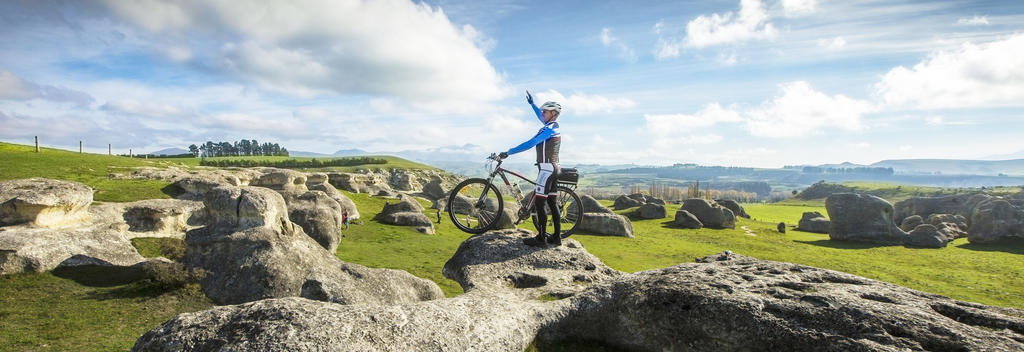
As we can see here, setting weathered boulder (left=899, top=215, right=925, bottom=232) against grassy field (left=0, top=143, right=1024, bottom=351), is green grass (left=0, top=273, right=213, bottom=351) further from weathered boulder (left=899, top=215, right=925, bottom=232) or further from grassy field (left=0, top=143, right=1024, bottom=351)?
weathered boulder (left=899, top=215, right=925, bottom=232)

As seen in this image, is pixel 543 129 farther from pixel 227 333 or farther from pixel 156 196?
pixel 156 196

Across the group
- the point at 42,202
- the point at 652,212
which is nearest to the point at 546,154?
the point at 42,202

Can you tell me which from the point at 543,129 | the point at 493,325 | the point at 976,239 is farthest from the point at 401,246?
the point at 976,239

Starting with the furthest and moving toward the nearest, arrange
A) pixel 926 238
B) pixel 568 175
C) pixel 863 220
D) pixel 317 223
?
pixel 863 220 → pixel 926 238 → pixel 317 223 → pixel 568 175

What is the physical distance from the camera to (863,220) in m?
41.7

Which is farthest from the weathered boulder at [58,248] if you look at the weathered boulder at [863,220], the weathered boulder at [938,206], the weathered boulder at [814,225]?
the weathered boulder at [938,206]

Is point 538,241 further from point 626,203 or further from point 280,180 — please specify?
point 626,203

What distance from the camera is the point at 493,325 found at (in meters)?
6.61

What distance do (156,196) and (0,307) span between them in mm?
18102

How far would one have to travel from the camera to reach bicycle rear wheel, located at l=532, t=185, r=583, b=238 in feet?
39.0

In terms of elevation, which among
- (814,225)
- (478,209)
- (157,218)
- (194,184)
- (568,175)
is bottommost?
(814,225)

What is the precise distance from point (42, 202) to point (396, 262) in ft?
44.9

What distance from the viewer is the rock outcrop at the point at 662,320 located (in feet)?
17.1

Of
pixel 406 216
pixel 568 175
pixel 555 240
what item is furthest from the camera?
pixel 406 216
